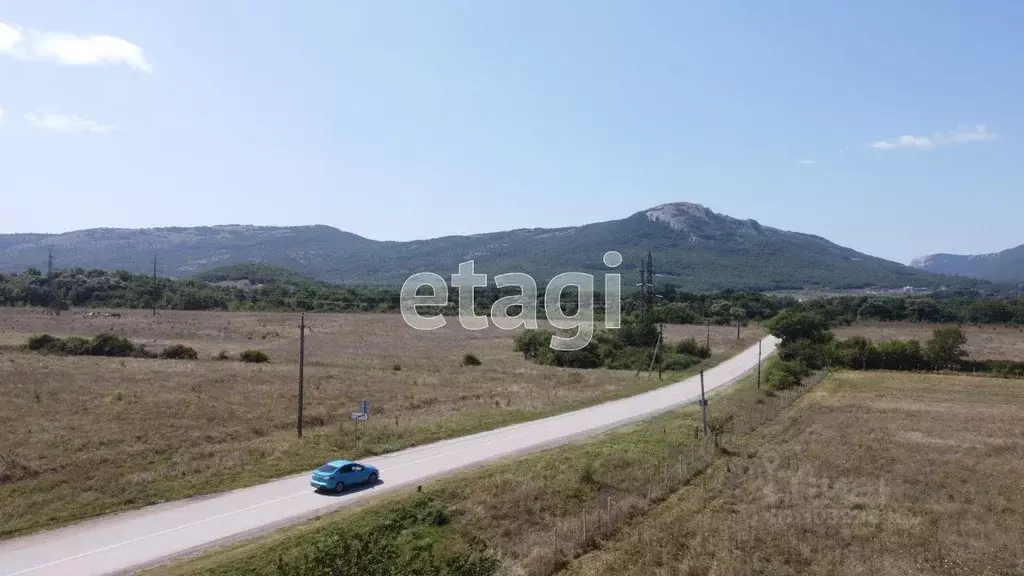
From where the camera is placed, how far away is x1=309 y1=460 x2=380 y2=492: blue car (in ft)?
77.4

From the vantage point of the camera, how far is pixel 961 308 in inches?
5709

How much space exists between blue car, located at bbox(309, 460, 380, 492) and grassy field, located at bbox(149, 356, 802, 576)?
2.16 meters

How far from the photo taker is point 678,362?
218 feet

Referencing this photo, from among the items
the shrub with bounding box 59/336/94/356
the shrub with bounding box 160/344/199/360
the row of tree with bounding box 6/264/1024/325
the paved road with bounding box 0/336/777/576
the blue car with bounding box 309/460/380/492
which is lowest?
the paved road with bounding box 0/336/777/576

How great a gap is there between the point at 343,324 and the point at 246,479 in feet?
279

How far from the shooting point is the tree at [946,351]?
6938 centimetres

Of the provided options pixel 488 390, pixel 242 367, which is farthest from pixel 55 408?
pixel 488 390

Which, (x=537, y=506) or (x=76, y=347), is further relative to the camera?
(x=76, y=347)

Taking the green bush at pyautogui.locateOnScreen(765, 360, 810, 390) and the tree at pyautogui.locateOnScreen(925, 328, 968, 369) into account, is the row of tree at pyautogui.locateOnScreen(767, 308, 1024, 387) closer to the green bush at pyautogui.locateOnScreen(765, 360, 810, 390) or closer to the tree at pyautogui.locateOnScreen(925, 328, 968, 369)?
the tree at pyautogui.locateOnScreen(925, 328, 968, 369)

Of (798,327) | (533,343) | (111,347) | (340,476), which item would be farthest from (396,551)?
(798,327)

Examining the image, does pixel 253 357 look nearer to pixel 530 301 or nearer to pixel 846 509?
pixel 530 301

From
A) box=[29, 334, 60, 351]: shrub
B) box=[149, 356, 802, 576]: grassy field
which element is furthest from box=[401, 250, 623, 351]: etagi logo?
box=[29, 334, 60, 351]: shrub

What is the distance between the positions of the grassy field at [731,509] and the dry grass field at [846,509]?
0.23ft

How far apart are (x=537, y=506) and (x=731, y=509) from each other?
659 centimetres
